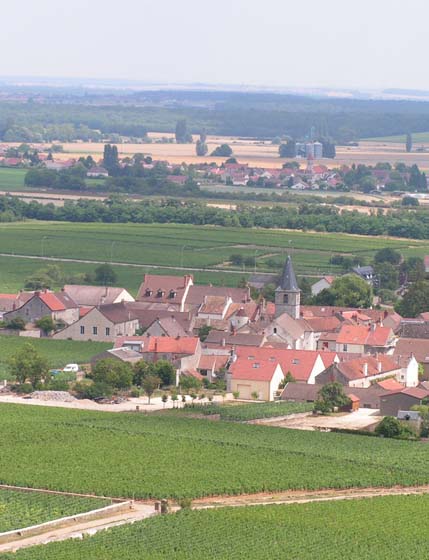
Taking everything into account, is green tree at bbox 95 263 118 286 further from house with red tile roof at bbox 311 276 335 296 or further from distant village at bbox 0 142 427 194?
distant village at bbox 0 142 427 194

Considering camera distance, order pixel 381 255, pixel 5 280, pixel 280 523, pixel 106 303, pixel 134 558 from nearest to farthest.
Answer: pixel 134 558 → pixel 280 523 → pixel 106 303 → pixel 5 280 → pixel 381 255

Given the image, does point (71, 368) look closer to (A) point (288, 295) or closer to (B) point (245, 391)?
(B) point (245, 391)

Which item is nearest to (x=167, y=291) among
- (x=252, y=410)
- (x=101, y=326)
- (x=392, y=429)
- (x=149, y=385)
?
(x=101, y=326)

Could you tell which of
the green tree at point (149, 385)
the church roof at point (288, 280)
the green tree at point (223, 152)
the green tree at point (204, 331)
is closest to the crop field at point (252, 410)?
the green tree at point (149, 385)

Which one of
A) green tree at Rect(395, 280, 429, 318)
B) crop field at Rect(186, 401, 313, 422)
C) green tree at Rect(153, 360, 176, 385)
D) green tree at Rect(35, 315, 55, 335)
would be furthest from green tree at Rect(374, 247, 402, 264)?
crop field at Rect(186, 401, 313, 422)

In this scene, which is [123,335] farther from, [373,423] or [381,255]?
[381,255]

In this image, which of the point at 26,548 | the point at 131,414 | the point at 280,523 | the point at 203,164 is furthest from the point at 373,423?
the point at 203,164
